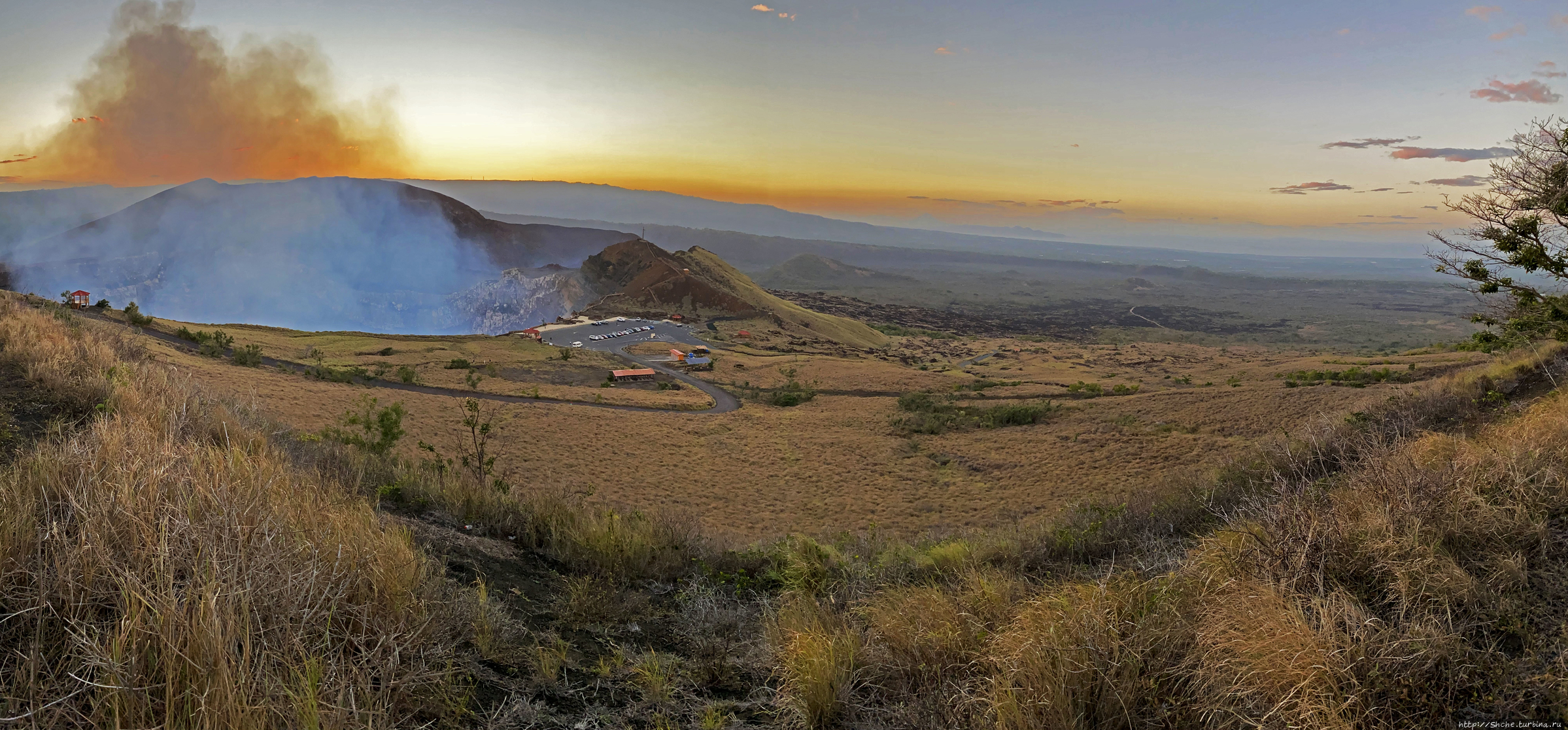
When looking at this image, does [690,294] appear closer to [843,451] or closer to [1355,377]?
[843,451]

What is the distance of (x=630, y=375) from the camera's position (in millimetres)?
46938

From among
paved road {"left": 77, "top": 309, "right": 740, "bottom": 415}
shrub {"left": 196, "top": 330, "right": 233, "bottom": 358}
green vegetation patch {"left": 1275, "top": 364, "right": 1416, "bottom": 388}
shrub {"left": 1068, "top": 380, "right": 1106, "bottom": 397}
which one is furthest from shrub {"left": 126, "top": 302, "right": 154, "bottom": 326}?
green vegetation patch {"left": 1275, "top": 364, "right": 1416, "bottom": 388}

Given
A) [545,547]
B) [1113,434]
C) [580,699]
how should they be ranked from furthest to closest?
[1113,434] → [545,547] → [580,699]

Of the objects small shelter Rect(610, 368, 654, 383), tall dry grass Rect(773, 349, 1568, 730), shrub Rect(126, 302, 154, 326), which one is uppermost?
tall dry grass Rect(773, 349, 1568, 730)

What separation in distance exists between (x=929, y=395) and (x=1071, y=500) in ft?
80.2

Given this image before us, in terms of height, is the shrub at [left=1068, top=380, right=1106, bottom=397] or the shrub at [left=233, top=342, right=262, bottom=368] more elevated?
the shrub at [left=233, top=342, right=262, bottom=368]

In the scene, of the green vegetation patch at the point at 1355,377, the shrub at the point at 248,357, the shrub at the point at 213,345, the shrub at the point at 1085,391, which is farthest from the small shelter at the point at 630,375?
the green vegetation patch at the point at 1355,377

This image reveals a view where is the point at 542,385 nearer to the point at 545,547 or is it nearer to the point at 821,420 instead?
the point at 821,420

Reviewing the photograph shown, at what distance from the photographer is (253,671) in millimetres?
2396

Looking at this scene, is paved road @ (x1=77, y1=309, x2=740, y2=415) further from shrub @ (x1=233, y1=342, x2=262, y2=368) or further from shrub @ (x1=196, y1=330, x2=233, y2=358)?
shrub @ (x1=233, y1=342, x2=262, y2=368)

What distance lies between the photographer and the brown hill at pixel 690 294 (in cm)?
8856

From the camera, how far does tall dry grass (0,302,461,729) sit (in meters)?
2.21

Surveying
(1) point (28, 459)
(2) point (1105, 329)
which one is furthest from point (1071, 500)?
(2) point (1105, 329)

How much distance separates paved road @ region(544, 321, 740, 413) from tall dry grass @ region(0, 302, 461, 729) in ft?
120
